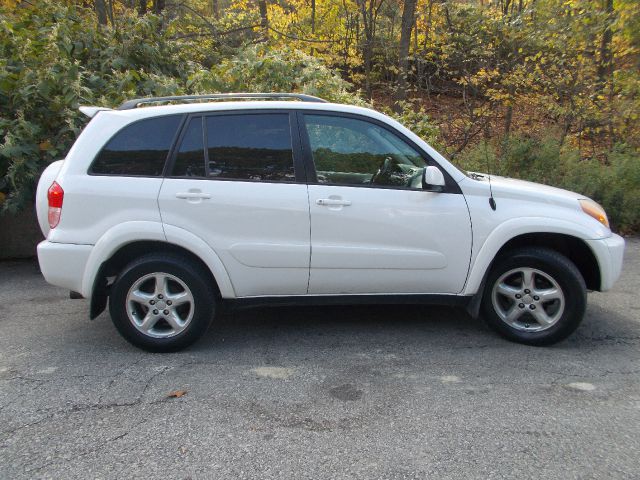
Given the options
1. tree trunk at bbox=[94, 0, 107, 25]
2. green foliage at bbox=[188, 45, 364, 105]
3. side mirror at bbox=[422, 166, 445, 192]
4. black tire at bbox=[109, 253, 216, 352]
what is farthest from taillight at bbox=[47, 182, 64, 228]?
tree trunk at bbox=[94, 0, 107, 25]

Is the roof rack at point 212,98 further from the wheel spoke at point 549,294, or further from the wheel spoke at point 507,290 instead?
the wheel spoke at point 549,294

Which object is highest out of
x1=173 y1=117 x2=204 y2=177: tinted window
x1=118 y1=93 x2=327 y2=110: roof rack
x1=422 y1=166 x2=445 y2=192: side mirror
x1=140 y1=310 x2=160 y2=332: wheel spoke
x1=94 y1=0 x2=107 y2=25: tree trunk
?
x1=94 y1=0 x2=107 y2=25: tree trunk

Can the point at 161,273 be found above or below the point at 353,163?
below

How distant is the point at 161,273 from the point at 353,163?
65.1 inches

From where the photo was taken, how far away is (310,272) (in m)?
4.14

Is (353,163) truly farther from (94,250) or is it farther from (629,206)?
(629,206)

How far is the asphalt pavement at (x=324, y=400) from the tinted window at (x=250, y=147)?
1359mm

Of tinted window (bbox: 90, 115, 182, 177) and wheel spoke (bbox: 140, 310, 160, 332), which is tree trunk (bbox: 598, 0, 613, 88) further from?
wheel spoke (bbox: 140, 310, 160, 332)

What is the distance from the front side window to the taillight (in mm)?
1876

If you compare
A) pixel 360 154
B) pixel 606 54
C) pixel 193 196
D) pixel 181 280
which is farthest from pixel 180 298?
pixel 606 54

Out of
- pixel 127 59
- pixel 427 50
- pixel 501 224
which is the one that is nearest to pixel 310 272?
pixel 501 224

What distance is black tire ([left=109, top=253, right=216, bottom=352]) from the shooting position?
4027mm

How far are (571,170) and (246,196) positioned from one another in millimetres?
6154

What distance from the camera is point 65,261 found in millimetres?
4027
